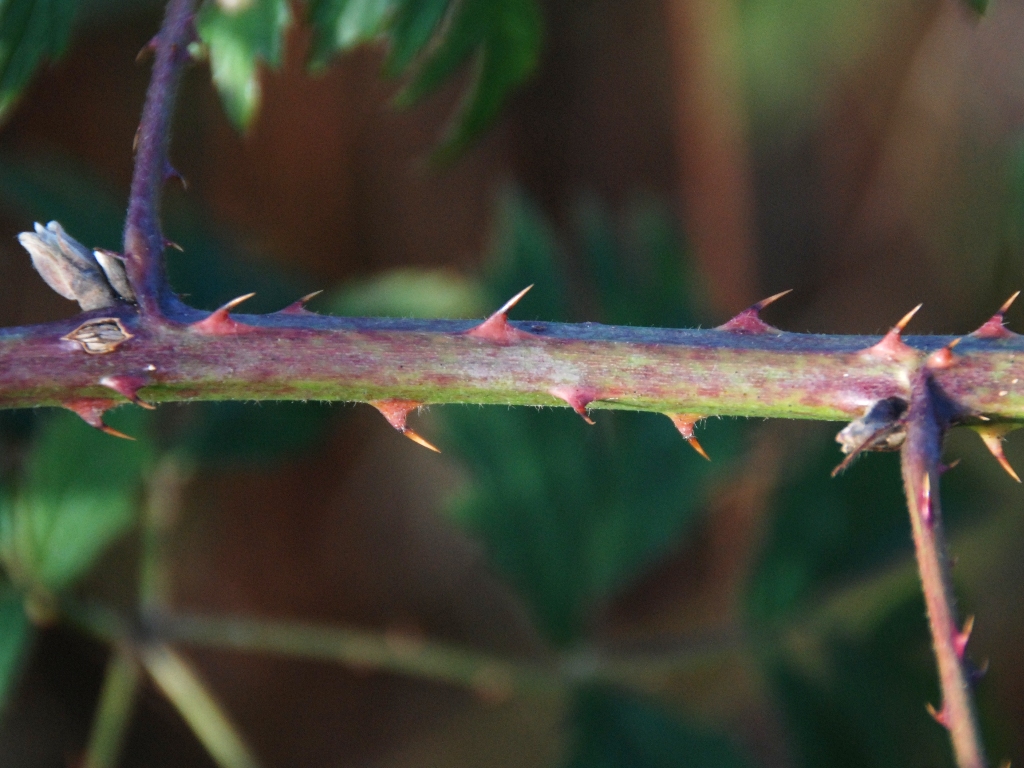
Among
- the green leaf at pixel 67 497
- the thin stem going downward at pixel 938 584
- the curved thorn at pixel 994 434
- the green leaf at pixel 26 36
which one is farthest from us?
the green leaf at pixel 67 497

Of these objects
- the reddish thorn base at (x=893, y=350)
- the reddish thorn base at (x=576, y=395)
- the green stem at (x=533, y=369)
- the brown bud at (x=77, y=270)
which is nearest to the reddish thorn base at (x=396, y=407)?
the green stem at (x=533, y=369)

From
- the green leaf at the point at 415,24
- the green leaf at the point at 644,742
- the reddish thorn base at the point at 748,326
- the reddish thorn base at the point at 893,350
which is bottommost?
the green leaf at the point at 644,742

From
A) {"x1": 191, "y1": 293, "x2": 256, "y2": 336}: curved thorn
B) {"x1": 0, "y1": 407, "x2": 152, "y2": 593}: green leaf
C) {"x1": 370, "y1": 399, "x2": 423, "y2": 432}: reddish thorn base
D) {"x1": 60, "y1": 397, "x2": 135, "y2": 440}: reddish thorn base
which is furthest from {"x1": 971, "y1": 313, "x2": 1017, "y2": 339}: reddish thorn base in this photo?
{"x1": 0, "y1": 407, "x2": 152, "y2": 593}: green leaf

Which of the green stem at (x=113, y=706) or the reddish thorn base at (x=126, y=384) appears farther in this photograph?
the green stem at (x=113, y=706)

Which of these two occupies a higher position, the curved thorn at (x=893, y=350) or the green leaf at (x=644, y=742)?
the curved thorn at (x=893, y=350)

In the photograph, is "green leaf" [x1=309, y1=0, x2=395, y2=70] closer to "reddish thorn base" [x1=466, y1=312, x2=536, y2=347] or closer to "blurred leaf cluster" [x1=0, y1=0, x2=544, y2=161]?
"blurred leaf cluster" [x1=0, y1=0, x2=544, y2=161]

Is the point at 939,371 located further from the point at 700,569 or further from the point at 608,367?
the point at 700,569

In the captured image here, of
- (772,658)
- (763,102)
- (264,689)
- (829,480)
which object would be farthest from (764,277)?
(264,689)

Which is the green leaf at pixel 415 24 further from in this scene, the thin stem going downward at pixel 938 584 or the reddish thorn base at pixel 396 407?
the thin stem going downward at pixel 938 584
